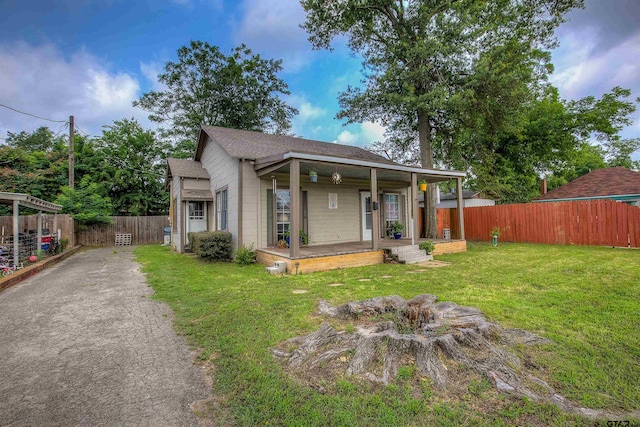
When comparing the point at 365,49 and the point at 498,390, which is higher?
the point at 365,49

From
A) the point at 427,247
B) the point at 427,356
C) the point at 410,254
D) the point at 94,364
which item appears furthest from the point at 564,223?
the point at 94,364

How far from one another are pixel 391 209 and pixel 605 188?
521 inches

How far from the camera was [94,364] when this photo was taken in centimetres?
288

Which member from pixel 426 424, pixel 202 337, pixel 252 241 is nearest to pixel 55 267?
pixel 252 241

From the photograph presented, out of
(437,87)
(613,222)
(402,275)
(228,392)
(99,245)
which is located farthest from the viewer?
(99,245)

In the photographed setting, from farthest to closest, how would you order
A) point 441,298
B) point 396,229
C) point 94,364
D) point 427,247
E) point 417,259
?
point 396,229
point 427,247
point 417,259
point 441,298
point 94,364

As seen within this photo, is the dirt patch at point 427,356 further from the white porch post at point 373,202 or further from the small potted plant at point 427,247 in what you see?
the small potted plant at point 427,247

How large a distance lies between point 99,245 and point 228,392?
17.9m

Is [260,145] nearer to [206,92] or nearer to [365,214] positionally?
[365,214]

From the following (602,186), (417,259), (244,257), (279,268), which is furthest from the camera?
(602,186)

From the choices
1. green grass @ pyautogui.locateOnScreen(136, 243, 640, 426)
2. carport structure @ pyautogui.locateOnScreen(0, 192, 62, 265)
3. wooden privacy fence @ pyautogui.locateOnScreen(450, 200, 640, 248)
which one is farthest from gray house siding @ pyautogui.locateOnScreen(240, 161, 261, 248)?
wooden privacy fence @ pyautogui.locateOnScreen(450, 200, 640, 248)

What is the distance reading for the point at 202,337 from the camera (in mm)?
3434

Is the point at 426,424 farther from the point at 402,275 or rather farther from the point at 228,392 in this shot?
the point at 402,275

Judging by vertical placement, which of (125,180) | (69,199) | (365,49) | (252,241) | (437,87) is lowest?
(252,241)
